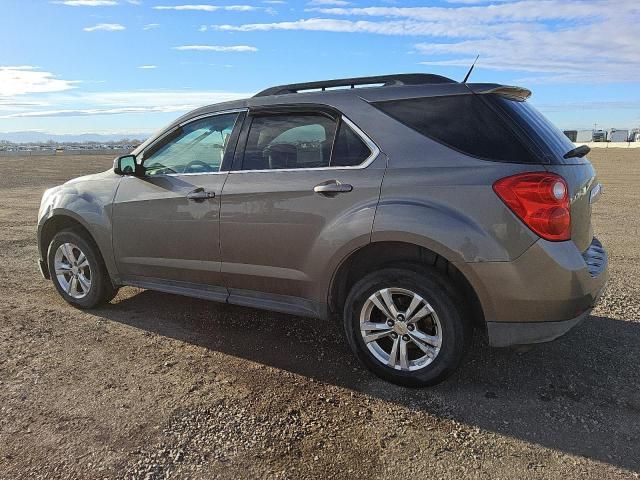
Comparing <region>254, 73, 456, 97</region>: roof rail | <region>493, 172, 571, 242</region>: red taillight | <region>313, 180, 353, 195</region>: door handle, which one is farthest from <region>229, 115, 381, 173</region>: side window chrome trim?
<region>493, 172, 571, 242</region>: red taillight

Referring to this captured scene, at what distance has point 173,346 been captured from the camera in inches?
166

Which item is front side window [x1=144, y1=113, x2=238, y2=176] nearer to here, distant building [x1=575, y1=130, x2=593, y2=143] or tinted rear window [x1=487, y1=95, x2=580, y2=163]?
tinted rear window [x1=487, y1=95, x2=580, y2=163]

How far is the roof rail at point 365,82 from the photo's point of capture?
11.8 feet

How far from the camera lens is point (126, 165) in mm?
4512

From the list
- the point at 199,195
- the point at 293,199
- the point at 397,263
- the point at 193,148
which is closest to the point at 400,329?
the point at 397,263

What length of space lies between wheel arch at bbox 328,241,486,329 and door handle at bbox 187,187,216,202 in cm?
119

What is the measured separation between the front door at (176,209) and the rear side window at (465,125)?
1462mm

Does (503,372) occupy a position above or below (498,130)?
below

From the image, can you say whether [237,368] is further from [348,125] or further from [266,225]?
[348,125]

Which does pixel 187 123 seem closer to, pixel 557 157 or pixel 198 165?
pixel 198 165

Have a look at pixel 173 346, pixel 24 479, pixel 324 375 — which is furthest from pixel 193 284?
pixel 24 479

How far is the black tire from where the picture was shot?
4883mm

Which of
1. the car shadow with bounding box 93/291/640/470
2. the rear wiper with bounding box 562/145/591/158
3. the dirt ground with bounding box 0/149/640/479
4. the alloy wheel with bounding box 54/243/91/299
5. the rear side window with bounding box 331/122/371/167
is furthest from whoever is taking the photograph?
the alloy wheel with bounding box 54/243/91/299

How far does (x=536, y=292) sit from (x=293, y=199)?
1664 mm
